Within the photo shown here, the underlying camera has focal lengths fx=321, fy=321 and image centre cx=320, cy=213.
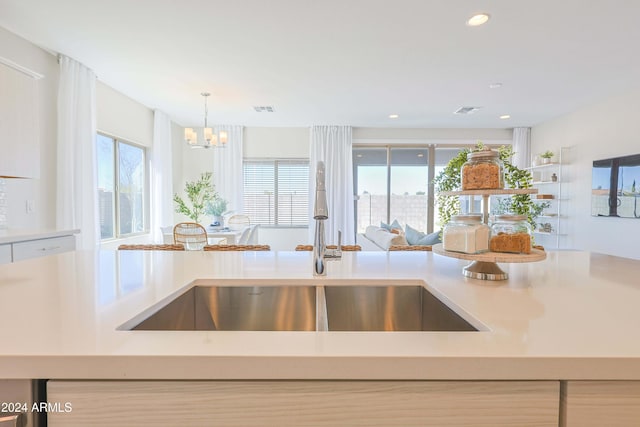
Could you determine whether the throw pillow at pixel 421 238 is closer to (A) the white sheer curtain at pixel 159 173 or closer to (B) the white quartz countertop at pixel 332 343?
(B) the white quartz countertop at pixel 332 343

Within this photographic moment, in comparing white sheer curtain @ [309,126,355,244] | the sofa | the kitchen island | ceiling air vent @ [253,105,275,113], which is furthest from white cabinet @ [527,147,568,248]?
the kitchen island

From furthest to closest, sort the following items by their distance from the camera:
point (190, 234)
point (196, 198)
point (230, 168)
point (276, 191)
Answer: point (276, 191)
point (230, 168)
point (196, 198)
point (190, 234)

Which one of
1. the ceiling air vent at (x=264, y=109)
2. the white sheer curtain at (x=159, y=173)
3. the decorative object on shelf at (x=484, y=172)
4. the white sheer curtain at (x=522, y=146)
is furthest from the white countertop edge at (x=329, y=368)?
the white sheer curtain at (x=522, y=146)

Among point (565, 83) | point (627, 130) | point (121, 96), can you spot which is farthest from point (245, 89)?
point (627, 130)

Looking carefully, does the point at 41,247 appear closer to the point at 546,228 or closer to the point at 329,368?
the point at 329,368

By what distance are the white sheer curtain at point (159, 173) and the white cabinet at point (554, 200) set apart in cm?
638

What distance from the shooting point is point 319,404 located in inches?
21.8

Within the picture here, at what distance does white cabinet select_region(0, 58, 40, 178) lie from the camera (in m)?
2.36

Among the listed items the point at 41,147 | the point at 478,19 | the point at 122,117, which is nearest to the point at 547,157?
the point at 478,19

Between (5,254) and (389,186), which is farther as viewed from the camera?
(389,186)

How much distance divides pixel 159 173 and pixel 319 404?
5.48m

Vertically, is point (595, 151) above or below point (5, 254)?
above

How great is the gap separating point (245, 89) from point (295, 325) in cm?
382

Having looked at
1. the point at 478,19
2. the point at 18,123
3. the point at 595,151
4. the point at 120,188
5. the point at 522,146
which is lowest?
the point at 120,188
